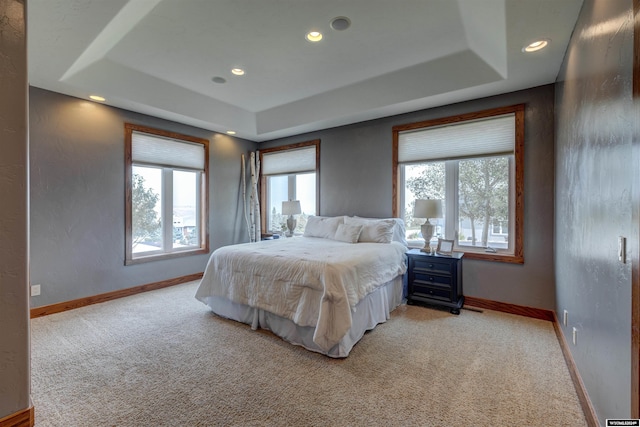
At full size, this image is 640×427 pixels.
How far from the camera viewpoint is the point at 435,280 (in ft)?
11.4

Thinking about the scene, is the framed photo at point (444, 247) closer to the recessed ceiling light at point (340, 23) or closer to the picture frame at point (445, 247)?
the picture frame at point (445, 247)

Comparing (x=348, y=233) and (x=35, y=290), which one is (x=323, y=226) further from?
(x=35, y=290)

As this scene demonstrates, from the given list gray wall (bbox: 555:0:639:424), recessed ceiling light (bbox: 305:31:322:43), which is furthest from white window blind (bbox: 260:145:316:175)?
gray wall (bbox: 555:0:639:424)

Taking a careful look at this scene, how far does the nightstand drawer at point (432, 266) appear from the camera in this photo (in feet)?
11.2

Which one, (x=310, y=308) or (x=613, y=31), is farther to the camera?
(x=310, y=308)

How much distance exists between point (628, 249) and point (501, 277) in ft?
8.23

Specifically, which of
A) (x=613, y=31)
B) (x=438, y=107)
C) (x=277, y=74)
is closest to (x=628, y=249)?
(x=613, y=31)

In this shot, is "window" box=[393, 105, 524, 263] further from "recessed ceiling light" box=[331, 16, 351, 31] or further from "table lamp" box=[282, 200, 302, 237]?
"recessed ceiling light" box=[331, 16, 351, 31]

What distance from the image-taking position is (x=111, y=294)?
12.5 feet

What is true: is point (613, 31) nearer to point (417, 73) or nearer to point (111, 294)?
point (417, 73)

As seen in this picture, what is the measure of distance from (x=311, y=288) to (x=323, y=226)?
6.49ft

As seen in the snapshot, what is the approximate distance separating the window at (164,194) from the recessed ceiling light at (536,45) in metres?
4.51

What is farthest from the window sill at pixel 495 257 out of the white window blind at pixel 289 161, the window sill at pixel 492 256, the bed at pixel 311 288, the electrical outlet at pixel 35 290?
the electrical outlet at pixel 35 290

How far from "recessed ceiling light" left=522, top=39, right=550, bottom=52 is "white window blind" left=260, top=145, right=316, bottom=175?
3.23 meters
